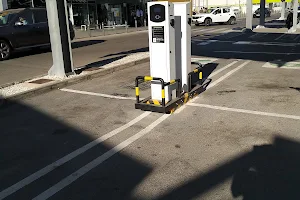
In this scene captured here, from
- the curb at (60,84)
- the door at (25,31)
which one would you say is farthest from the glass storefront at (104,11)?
the curb at (60,84)

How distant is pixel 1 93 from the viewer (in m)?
7.30

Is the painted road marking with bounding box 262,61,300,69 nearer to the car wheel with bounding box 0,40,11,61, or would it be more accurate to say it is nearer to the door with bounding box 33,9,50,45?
the door with bounding box 33,9,50,45

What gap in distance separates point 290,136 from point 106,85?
5.02 meters

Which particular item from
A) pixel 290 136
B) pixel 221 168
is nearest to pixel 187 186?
pixel 221 168

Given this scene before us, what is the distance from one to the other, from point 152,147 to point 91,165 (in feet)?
3.05

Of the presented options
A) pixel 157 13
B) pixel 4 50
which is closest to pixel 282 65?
pixel 157 13

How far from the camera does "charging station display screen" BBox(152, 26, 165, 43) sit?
5.71 metres

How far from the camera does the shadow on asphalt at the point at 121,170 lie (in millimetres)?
3393

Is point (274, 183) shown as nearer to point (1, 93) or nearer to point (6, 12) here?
point (1, 93)

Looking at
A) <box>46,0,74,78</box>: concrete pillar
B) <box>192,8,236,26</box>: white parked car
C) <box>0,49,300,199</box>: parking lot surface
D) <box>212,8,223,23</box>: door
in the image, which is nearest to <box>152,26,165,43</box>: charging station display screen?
<box>0,49,300,199</box>: parking lot surface

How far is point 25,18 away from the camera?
44.0 ft

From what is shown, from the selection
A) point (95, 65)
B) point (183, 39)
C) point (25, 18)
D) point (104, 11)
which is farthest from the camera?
point (104, 11)

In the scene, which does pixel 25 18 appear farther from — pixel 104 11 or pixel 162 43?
pixel 104 11

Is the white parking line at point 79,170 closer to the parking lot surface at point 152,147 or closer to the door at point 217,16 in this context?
the parking lot surface at point 152,147
